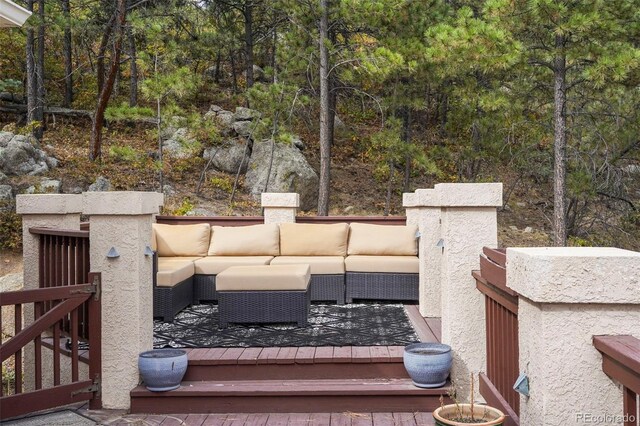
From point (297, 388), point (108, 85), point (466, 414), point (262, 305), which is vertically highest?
point (108, 85)

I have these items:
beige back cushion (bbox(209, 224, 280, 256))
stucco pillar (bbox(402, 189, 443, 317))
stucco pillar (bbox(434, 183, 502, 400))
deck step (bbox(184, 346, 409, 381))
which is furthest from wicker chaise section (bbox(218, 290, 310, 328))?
beige back cushion (bbox(209, 224, 280, 256))

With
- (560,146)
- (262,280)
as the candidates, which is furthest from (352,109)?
(262,280)

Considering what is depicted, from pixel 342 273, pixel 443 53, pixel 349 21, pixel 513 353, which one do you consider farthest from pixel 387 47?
pixel 513 353

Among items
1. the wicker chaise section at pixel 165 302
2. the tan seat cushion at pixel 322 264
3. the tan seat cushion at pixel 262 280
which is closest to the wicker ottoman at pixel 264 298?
the tan seat cushion at pixel 262 280

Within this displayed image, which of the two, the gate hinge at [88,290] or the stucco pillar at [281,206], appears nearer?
the gate hinge at [88,290]

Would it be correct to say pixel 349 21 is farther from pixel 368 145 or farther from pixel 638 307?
pixel 638 307

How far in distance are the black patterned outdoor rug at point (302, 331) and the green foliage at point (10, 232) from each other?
618 cm

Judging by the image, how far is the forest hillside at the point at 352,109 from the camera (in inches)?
401

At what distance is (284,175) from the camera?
14.0m

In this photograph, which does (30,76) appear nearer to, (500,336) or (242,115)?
(242,115)

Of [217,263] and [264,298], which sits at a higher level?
[217,263]

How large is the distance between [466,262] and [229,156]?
1202 cm

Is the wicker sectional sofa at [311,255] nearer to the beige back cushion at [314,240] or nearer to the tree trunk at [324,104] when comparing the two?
the beige back cushion at [314,240]

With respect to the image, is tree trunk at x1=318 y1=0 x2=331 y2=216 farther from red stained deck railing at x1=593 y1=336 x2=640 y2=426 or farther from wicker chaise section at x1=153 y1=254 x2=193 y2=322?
red stained deck railing at x1=593 y1=336 x2=640 y2=426
